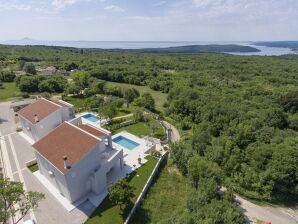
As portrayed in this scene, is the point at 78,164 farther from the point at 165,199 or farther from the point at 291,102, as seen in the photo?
the point at 291,102

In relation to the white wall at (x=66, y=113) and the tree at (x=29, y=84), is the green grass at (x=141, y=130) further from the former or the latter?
the tree at (x=29, y=84)

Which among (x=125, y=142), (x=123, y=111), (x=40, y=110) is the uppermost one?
(x=40, y=110)

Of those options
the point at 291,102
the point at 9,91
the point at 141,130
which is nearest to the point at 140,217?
the point at 141,130

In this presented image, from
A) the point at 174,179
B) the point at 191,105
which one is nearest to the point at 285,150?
the point at 174,179

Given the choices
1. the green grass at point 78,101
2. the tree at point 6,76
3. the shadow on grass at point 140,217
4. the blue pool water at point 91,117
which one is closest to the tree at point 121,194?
the shadow on grass at point 140,217

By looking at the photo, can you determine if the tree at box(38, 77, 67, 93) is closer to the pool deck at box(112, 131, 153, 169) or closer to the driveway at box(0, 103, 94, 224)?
the driveway at box(0, 103, 94, 224)

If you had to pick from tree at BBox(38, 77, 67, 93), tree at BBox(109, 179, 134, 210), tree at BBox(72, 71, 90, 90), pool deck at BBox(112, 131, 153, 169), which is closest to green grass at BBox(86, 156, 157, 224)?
tree at BBox(109, 179, 134, 210)

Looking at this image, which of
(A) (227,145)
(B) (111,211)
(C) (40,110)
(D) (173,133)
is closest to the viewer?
(B) (111,211)

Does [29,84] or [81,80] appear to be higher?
[81,80]
